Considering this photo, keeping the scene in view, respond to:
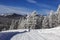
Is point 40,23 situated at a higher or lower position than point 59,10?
lower

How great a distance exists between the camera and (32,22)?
86125mm

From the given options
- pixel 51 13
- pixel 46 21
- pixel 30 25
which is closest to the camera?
pixel 30 25

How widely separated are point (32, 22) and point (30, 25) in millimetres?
1648

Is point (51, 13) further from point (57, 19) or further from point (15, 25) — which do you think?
point (15, 25)

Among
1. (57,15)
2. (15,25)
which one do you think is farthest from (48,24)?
(15,25)

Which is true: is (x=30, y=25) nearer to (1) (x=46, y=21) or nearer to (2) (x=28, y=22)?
(2) (x=28, y=22)

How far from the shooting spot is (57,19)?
92.0 metres

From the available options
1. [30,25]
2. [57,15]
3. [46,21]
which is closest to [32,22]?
[30,25]

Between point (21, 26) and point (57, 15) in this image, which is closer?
point (21, 26)

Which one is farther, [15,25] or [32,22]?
[15,25]

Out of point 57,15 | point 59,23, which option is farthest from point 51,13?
point 59,23

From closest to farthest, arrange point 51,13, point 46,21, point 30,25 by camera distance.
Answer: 1. point 30,25
2. point 46,21
3. point 51,13

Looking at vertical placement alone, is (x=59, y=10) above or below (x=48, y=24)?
above

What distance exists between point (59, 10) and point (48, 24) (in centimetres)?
1079
